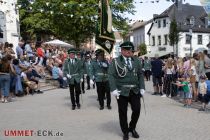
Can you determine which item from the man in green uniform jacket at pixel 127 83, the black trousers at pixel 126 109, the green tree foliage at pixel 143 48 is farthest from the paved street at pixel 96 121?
the green tree foliage at pixel 143 48

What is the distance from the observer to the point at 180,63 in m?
15.6

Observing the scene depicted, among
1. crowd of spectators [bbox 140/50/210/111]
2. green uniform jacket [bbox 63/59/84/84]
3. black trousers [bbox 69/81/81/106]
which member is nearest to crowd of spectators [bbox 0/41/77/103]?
green uniform jacket [bbox 63/59/84/84]

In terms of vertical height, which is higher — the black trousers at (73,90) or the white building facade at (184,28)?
the white building facade at (184,28)

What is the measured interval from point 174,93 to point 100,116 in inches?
230

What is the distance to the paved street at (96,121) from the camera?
26.6ft

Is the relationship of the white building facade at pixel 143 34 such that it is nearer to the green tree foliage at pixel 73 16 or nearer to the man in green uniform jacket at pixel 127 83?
the green tree foliage at pixel 73 16

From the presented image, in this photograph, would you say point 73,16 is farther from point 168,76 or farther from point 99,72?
point 99,72

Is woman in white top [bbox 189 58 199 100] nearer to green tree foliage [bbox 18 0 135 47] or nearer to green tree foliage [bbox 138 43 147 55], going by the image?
green tree foliage [bbox 18 0 135 47]

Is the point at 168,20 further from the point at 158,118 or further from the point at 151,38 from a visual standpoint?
the point at 158,118

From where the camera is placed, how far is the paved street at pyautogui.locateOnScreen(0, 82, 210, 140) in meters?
8.11

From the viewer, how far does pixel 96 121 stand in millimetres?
9914

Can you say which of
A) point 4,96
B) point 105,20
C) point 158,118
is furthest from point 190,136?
point 4,96

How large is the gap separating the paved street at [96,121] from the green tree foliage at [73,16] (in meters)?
26.8

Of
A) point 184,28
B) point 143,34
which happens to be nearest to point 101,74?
point 184,28
